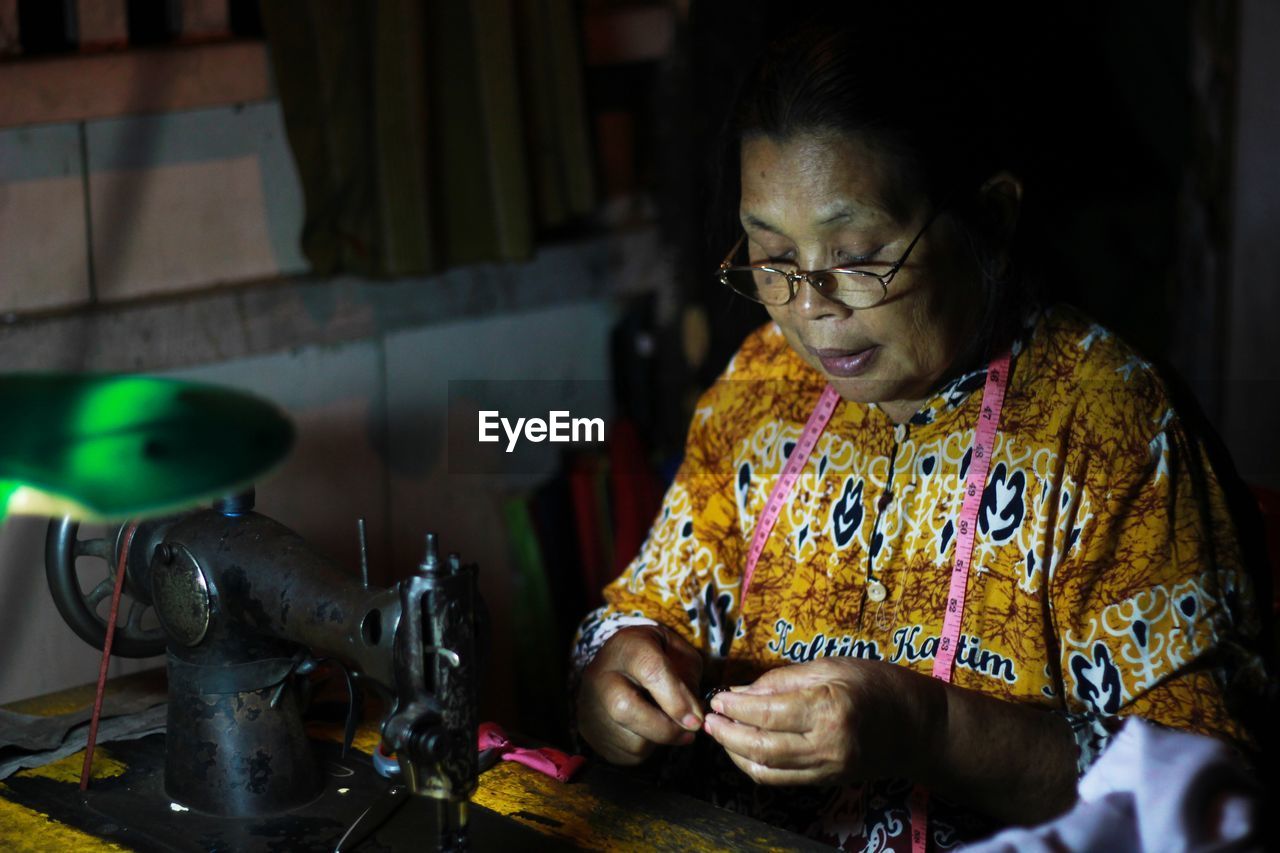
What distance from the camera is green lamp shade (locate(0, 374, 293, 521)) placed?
1.21 meters

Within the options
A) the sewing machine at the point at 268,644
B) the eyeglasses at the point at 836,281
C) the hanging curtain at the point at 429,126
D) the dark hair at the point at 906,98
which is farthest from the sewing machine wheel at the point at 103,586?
the hanging curtain at the point at 429,126

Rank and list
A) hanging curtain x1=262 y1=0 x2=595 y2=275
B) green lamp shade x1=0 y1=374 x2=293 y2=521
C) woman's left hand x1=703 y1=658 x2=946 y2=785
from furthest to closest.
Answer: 1. hanging curtain x1=262 y1=0 x2=595 y2=275
2. woman's left hand x1=703 y1=658 x2=946 y2=785
3. green lamp shade x1=0 y1=374 x2=293 y2=521

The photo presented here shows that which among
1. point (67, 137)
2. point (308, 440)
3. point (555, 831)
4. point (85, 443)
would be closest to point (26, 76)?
point (67, 137)

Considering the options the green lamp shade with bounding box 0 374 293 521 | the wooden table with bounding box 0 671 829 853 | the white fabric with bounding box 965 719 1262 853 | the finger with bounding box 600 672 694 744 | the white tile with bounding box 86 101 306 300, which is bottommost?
the wooden table with bounding box 0 671 829 853

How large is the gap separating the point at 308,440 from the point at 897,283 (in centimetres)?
177

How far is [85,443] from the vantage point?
1254mm

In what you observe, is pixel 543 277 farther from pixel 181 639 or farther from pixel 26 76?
pixel 181 639

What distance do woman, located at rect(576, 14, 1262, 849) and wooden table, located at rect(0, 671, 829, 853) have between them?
92 mm

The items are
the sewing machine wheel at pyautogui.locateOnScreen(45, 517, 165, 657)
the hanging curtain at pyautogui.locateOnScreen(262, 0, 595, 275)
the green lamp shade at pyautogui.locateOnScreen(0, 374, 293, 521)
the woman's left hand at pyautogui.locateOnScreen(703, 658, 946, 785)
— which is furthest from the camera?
the hanging curtain at pyautogui.locateOnScreen(262, 0, 595, 275)

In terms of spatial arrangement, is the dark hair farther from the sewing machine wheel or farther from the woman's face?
the sewing machine wheel

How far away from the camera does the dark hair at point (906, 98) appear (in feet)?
5.67

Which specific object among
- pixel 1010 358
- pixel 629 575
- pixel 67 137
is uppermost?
pixel 67 137

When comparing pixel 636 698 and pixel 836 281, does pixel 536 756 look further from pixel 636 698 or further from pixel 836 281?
pixel 836 281

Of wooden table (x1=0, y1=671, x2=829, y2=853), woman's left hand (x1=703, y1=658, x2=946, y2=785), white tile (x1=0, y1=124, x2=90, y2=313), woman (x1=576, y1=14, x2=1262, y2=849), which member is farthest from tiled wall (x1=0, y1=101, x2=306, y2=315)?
woman's left hand (x1=703, y1=658, x2=946, y2=785)
